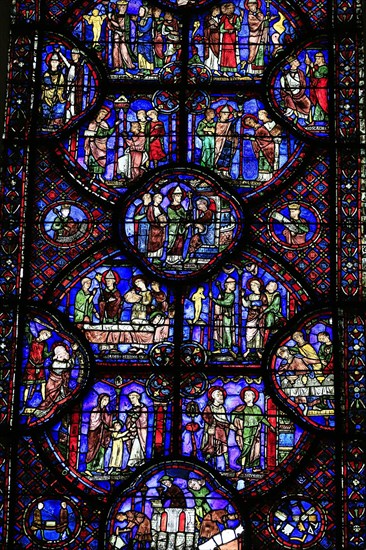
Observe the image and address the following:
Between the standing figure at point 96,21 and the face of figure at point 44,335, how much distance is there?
2317 millimetres

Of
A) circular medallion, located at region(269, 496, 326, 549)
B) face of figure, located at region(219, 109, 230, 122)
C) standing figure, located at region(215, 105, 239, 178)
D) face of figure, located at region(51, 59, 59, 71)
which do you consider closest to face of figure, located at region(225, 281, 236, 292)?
standing figure, located at region(215, 105, 239, 178)

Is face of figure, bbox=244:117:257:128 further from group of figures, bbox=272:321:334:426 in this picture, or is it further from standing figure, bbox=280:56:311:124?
group of figures, bbox=272:321:334:426

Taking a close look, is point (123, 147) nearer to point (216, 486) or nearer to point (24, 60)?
point (24, 60)

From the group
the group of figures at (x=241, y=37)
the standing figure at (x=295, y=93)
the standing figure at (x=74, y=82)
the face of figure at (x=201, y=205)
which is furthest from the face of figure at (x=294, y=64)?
the standing figure at (x=74, y=82)

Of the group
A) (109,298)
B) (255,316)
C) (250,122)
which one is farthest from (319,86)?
(109,298)

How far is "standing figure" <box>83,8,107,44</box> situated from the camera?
14945mm

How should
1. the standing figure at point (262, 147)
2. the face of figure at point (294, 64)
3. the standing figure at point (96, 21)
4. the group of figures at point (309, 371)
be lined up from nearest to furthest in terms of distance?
1. the group of figures at point (309, 371)
2. the standing figure at point (262, 147)
3. the face of figure at point (294, 64)
4. the standing figure at point (96, 21)

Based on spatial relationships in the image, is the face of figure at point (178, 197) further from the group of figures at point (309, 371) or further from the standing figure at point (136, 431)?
the standing figure at point (136, 431)

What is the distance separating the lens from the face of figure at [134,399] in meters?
13.6

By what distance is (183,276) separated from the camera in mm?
14008

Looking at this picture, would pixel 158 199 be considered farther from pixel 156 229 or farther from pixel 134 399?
pixel 134 399

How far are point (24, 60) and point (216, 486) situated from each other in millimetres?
3479

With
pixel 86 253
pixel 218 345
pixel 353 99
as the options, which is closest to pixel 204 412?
pixel 218 345

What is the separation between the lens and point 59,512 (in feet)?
43.7
